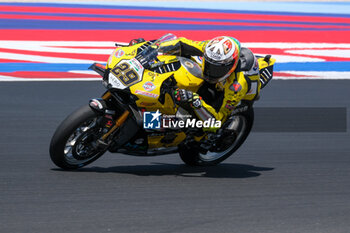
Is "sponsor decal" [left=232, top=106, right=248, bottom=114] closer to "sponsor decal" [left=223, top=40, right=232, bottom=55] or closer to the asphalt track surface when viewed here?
the asphalt track surface

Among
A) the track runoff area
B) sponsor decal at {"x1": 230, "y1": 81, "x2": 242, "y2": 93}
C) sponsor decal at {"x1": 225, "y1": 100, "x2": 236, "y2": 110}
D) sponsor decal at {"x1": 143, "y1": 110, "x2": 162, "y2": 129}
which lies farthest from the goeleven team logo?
the track runoff area

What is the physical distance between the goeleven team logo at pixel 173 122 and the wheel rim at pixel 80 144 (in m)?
0.45

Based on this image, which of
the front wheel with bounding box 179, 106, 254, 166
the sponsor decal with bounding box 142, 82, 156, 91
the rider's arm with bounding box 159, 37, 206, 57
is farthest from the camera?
the front wheel with bounding box 179, 106, 254, 166

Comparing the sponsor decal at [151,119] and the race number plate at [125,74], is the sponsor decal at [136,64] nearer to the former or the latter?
the race number plate at [125,74]

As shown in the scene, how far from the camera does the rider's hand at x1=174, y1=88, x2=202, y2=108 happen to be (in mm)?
6305

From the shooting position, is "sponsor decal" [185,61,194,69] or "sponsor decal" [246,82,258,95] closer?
"sponsor decal" [185,61,194,69]

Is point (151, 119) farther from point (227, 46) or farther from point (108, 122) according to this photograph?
point (227, 46)

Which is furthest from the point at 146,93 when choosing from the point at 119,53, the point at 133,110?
the point at 119,53

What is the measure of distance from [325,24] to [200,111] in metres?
11.8

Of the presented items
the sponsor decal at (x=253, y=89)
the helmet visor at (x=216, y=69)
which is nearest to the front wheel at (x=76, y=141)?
the helmet visor at (x=216, y=69)

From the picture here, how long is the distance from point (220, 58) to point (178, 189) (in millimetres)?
1139

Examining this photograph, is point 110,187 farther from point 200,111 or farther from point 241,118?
point 241,118

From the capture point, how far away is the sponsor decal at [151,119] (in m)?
6.45

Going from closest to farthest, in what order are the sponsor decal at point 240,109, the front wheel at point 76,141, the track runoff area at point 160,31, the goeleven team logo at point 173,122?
the front wheel at point 76,141
the goeleven team logo at point 173,122
the sponsor decal at point 240,109
the track runoff area at point 160,31
